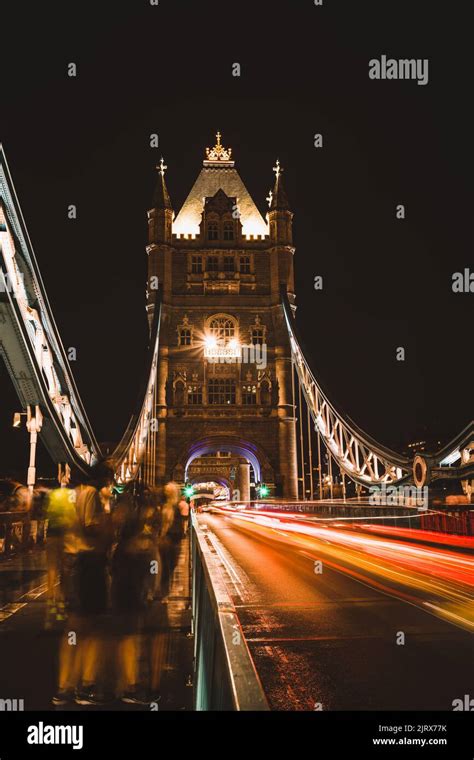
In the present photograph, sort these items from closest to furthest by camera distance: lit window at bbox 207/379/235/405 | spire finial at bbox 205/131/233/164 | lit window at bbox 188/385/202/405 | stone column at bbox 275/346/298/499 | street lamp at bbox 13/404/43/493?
street lamp at bbox 13/404/43/493 → stone column at bbox 275/346/298/499 → lit window at bbox 188/385/202/405 → lit window at bbox 207/379/235/405 → spire finial at bbox 205/131/233/164

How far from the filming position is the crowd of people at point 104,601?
18.9 feet

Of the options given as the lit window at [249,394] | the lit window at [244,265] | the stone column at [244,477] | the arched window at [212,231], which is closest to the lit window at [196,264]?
the arched window at [212,231]

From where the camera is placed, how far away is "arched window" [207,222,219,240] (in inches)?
2002

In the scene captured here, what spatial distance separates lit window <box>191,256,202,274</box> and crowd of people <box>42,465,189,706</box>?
43469mm

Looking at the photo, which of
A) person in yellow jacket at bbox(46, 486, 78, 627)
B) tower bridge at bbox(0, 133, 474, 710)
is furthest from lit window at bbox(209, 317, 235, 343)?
person in yellow jacket at bbox(46, 486, 78, 627)

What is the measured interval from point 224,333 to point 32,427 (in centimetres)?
3312

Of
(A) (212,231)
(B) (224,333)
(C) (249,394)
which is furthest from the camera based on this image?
(A) (212,231)

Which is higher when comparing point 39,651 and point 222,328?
point 222,328

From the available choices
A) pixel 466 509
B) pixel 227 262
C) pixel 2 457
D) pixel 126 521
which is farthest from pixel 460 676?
pixel 227 262

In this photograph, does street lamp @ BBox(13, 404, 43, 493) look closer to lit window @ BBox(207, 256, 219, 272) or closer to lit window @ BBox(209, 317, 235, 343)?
lit window @ BBox(209, 317, 235, 343)

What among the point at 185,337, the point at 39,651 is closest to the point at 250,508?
the point at 185,337

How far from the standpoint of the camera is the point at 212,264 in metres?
49.8

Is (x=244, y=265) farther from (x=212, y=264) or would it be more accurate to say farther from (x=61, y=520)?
(x=61, y=520)

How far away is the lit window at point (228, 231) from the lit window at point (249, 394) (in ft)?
44.0
